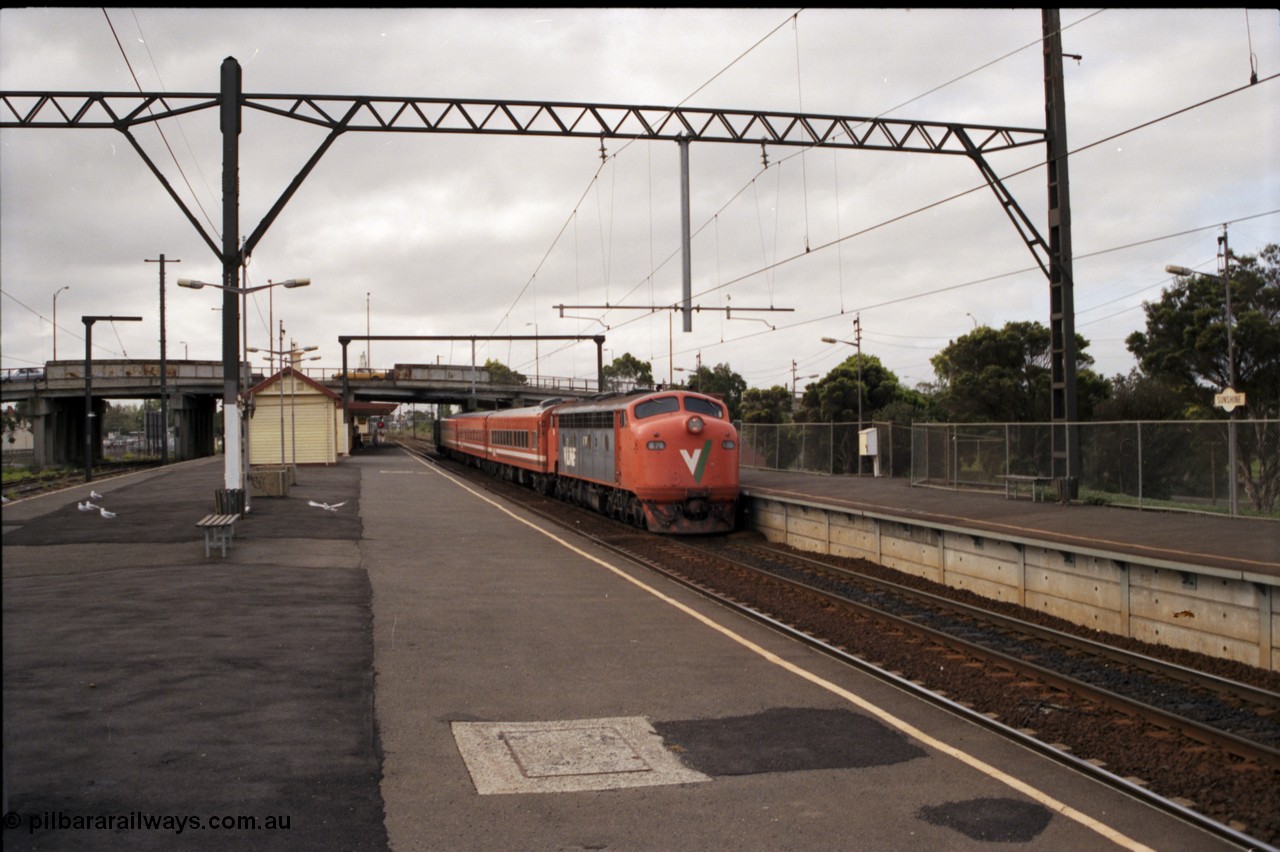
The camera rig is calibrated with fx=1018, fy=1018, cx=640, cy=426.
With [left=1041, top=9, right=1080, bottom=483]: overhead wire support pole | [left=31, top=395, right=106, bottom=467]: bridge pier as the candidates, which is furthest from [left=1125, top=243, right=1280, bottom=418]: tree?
[left=31, top=395, right=106, bottom=467]: bridge pier

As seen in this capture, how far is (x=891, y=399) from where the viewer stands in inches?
1961

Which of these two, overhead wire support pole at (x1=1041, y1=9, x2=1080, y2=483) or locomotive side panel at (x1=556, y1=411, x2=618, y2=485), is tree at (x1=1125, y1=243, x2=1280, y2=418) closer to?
overhead wire support pole at (x1=1041, y1=9, x2=1080, y2=483)

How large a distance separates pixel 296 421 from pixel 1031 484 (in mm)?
29212

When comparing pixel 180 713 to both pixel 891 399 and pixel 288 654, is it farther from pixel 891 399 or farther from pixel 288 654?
pixel 891 399

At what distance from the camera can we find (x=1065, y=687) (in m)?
8.73

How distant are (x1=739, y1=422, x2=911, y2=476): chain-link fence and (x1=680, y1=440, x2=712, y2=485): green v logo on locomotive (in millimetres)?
9506

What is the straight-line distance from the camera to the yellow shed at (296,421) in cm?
3962

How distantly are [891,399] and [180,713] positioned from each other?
A: 45.5 meters

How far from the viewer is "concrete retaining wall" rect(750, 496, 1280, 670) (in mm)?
10117

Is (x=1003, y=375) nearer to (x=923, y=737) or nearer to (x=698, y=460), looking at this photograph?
(x=698, y=460)

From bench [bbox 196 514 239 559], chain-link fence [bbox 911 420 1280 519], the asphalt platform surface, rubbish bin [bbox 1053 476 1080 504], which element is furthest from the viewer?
rubbish bin [bbox 1053 476 1080 504]

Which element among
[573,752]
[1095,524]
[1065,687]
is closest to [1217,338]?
[1095,524]

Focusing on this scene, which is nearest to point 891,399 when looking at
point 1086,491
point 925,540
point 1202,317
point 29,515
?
point 1202,317

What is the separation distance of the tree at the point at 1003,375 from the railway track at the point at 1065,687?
29.0 m
